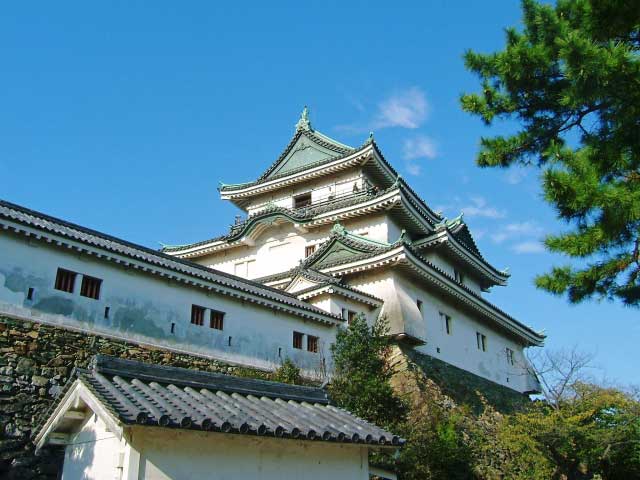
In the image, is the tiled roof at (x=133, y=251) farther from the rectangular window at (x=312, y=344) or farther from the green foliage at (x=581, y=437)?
the green foliage at (x=581, y=437)

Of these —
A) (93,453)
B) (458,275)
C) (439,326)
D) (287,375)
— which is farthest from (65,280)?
(458,275)

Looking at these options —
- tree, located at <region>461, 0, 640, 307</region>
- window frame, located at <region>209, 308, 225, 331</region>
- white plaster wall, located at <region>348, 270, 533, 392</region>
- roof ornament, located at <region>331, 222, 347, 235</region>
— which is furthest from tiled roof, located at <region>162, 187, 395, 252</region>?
tree, located at <region>461, 0, 640, 307</region>

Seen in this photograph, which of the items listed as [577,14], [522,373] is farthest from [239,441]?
[522,373]

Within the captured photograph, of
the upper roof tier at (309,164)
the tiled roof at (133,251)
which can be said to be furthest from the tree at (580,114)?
the upper roof tier at (309,164)

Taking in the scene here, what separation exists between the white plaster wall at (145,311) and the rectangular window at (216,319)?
0.14 m

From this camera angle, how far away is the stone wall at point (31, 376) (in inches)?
487

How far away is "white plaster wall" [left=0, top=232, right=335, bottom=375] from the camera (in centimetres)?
1437

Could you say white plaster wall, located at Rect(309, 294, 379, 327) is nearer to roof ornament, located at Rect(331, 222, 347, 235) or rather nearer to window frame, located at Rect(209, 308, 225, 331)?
roof ornament, located at Rect(331, 222, 347, 235)

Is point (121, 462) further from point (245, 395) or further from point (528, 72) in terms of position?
point (528, 72)

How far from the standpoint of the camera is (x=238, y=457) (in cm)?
789

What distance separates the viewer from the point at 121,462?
23.1ft

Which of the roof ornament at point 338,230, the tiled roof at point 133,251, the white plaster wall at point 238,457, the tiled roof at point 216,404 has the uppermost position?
the roof ornament at point 338,230

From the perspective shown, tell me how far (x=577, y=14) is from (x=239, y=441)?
28.2 ft

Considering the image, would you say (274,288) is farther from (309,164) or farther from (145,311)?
(309,164)
